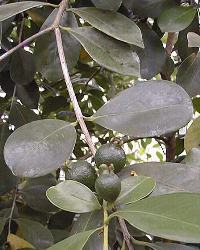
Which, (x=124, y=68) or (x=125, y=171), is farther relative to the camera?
(x=124, y=68)

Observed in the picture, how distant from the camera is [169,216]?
0.51m

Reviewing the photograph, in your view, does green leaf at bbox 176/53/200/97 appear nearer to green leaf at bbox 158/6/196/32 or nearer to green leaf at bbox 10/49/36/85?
green leaf at bbox 158/6/196/32

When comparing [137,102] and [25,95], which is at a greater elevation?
[137,102]

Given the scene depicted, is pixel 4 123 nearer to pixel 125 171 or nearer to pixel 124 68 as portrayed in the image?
pixel 124 68

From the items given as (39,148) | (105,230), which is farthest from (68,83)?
(105,230)

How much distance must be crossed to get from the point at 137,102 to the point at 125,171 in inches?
3.5

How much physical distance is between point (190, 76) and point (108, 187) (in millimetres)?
464

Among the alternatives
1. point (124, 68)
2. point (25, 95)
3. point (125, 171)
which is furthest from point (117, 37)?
point (25, 95)

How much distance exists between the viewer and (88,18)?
A: 78cm

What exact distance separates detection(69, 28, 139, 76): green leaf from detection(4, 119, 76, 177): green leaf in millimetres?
133

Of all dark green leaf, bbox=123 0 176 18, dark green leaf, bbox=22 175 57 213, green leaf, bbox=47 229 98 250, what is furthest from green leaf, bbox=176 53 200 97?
green leaf, bbox=47 229 98 250

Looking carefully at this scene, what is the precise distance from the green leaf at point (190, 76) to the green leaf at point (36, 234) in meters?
0.38

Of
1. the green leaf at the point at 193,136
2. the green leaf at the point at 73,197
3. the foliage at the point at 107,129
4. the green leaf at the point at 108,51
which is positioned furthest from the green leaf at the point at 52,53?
the green leaf at the point at 73,197

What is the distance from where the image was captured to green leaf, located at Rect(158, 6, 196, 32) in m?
0.91
